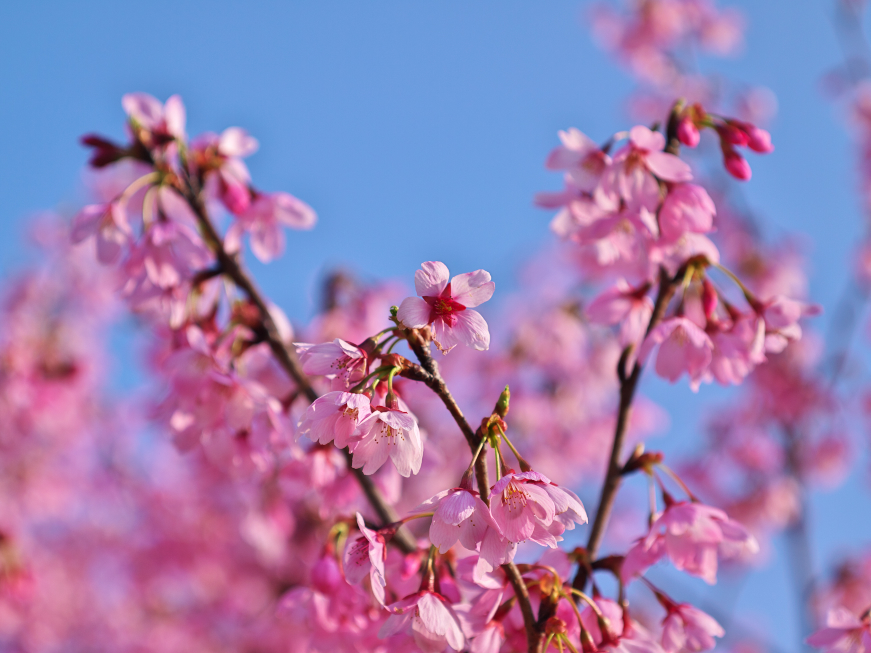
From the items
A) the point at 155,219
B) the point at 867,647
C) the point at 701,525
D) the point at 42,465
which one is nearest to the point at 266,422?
the point at 155,219

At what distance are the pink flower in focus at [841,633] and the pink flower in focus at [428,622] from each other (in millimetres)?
813

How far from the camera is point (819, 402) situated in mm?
5191

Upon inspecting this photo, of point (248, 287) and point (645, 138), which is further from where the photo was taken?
point (248, 287)

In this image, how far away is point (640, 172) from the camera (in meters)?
1.69

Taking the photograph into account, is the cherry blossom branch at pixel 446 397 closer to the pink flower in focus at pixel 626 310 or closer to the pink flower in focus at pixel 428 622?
the pink flower in focus at pixel 428 622

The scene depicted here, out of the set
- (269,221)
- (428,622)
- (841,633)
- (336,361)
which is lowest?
(428,622)

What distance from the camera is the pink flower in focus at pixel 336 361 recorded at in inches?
45.2

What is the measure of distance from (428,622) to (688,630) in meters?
0.63

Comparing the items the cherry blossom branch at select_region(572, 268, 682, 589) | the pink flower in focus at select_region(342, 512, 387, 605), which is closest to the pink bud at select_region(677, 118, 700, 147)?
the cherry blossom branch at select_region(572, 268, 682, 589)

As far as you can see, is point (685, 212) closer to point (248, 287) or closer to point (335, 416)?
point (335, 416)

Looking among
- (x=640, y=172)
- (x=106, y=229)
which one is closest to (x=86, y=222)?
(x=106, y=229)

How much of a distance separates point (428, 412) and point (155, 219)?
11.2ft

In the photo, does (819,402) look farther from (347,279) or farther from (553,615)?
(553,615)

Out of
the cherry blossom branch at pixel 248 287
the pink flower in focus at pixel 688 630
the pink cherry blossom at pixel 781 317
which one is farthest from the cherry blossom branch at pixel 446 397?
the pink cherry blossom at pixel 781 317
